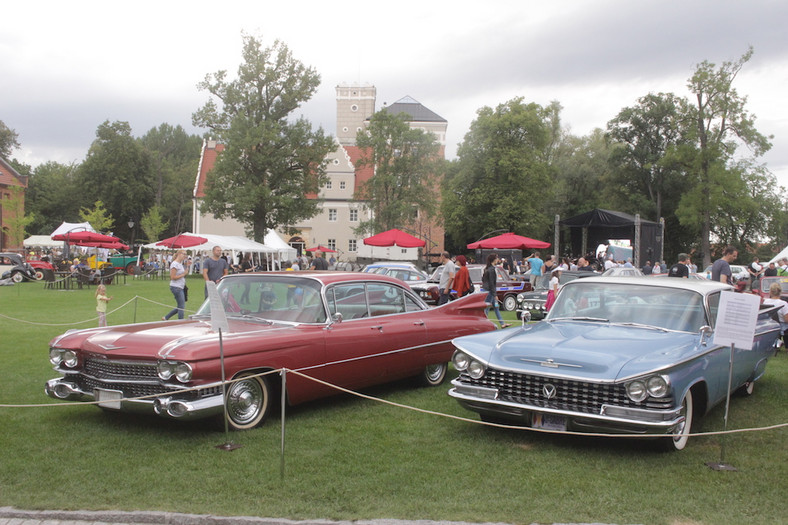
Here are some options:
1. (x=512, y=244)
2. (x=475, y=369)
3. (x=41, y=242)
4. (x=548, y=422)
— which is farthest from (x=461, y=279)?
(x=41, y=242)

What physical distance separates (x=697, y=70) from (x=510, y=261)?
23.3 metres

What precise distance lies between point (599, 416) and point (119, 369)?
411 centimetres

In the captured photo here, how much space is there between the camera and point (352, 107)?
269 ft

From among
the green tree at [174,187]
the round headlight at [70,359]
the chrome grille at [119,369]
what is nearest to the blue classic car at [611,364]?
the chrome grille at [119,369]

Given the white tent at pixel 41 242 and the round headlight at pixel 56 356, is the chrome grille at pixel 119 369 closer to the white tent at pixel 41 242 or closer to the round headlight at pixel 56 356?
the round headlight at pixel 56 356

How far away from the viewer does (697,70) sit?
4797cm

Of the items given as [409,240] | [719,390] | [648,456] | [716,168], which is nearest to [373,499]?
[648,456]

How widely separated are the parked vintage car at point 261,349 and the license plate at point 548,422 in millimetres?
2120

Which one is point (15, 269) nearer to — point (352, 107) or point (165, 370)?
point (165, 370)

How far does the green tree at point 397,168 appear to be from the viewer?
171ft

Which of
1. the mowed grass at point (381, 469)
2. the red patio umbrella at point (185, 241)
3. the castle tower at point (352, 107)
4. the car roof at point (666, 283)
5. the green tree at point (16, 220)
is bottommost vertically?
the mowed grass at point (381, 469)

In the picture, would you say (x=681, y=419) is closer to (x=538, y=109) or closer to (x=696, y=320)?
(x=696, y=320)

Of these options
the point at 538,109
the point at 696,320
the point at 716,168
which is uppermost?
the point at 538,109

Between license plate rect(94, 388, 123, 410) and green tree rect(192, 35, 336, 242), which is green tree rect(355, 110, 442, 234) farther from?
license plate rect(94, 388, 123, 410)
